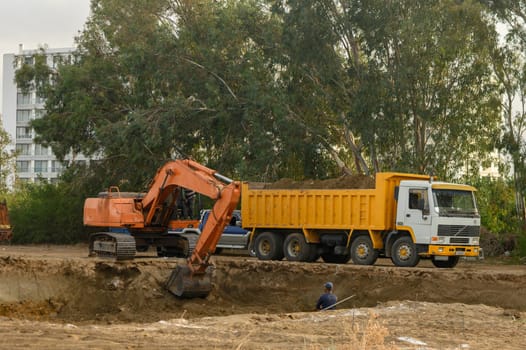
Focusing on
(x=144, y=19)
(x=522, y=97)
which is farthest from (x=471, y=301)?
(x=144, y=19)

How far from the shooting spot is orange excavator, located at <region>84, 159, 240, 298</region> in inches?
882

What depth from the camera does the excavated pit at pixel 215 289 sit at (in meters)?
22.7

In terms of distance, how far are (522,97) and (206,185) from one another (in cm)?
2026

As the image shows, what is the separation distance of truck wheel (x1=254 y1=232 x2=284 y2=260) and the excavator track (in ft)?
18.4

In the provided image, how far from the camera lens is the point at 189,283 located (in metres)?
23.1

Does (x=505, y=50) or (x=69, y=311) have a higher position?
(x=505, y=50)

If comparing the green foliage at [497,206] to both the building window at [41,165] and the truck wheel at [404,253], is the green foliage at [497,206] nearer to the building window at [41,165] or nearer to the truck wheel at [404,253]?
the truck wheel at [404,253]

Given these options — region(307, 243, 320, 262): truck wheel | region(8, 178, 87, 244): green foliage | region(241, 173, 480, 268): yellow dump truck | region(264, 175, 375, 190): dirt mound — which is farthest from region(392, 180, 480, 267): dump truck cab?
region(8, 178, 87, 244): green foliage

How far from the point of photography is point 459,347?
1300 cm

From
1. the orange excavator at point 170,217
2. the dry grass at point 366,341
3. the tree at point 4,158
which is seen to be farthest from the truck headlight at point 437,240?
the tree at point 4,158

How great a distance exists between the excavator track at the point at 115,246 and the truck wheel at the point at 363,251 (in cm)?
708

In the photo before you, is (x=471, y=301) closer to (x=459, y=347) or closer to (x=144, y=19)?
(x=459, y=347)

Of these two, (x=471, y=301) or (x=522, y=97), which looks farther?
(x=522, y=97)

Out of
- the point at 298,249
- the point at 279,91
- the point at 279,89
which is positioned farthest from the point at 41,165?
the point at 298,249
